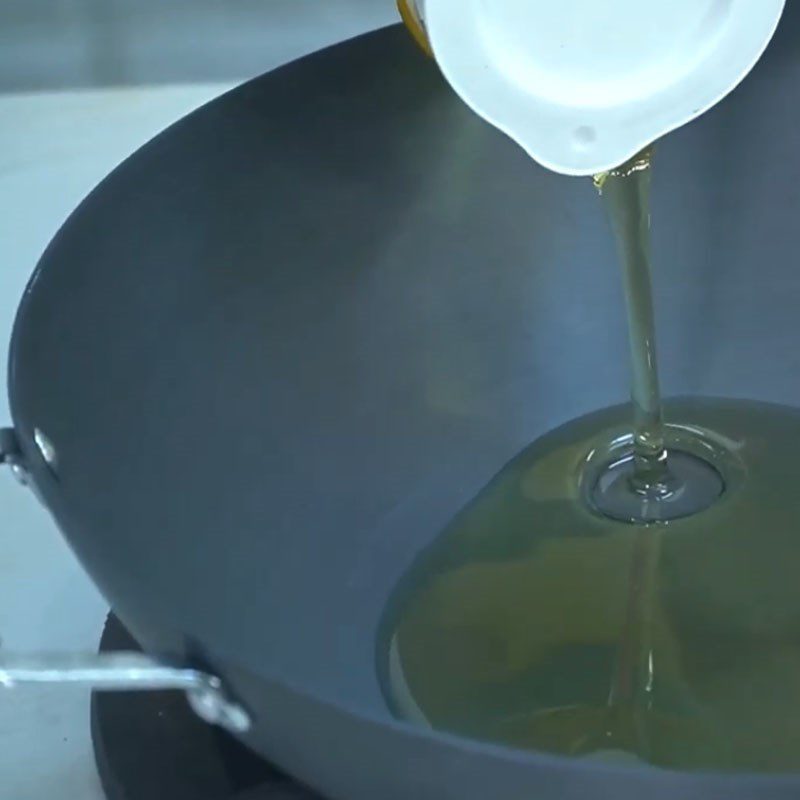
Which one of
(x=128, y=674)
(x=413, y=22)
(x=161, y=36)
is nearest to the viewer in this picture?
(x=128, y=674)

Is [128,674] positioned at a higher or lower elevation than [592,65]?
lower


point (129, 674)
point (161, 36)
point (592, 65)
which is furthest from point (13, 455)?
point (161, 36)

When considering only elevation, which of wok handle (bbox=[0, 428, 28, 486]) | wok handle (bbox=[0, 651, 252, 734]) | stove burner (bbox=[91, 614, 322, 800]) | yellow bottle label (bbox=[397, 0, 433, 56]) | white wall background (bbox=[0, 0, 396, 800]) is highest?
white wall background (bbox=[0, 0, 396, 800])

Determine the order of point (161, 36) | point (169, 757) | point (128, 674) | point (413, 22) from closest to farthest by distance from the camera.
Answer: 1. point (128, 674)
2. point (169, 757)
3. point (413, 22)
4. point (161, 36)

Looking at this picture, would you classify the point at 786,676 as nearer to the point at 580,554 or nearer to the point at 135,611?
the point at 580,554

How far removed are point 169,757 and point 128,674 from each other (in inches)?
4.9

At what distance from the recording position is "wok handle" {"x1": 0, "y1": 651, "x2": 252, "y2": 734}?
1.34 feet

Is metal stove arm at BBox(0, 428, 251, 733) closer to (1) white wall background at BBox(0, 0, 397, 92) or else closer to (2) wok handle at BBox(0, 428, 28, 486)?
(2) wok handle at BBox(0, 428, 28, 486)

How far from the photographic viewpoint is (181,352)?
63 cm

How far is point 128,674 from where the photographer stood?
0.41 m

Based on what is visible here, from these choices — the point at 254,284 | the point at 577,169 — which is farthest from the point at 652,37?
the point at 254,284

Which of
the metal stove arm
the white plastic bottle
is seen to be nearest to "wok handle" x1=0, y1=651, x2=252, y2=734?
the metal stove arm

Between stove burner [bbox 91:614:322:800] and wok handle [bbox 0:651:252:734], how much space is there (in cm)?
9

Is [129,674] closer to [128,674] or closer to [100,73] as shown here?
[128,674]
